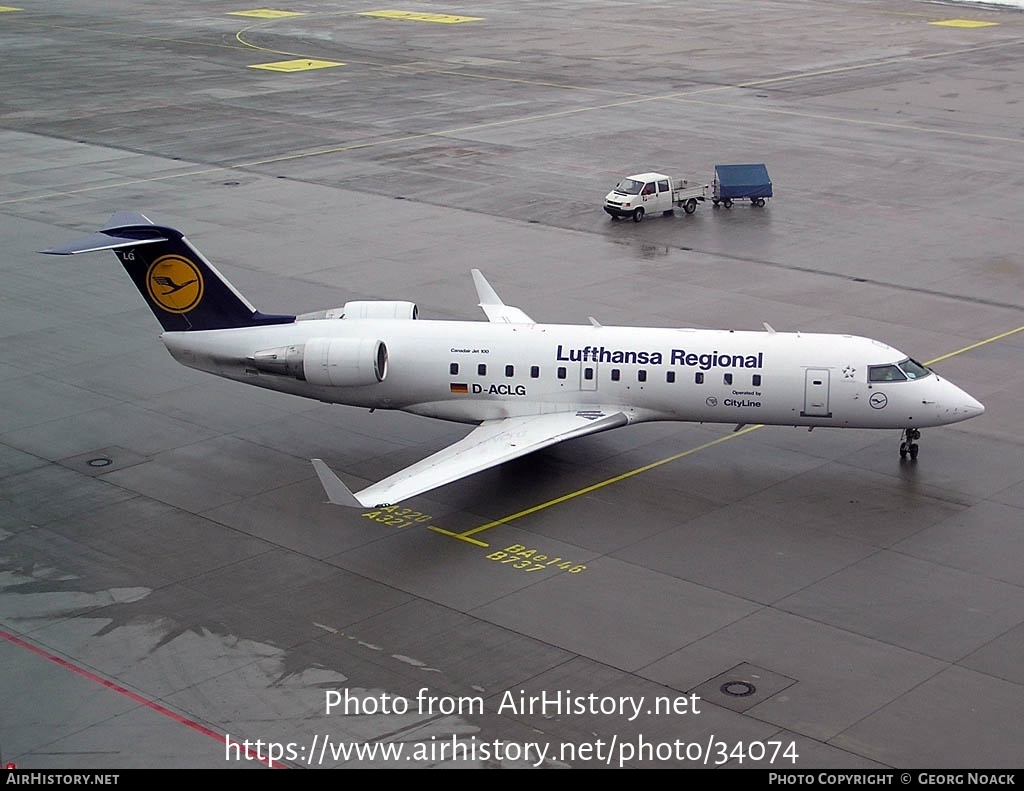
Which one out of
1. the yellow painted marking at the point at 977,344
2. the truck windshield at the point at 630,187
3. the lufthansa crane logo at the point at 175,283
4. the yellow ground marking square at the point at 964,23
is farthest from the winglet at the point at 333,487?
the yellow ground marking square at the point at 964,23

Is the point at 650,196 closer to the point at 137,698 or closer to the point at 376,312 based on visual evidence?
the point at 376,312

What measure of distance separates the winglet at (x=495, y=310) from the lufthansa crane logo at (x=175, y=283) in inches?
324

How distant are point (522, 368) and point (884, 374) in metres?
8.15

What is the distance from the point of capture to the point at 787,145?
6800 centimetres

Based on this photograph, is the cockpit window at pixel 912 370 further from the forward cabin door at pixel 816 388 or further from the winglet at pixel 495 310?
the winglet at pixel 495 310

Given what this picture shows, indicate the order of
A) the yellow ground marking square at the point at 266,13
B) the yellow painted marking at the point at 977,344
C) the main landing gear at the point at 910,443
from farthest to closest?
the yellow ground marking square at the point at 266,13, the yellow painted marking at the point at 977,344, the main landing gear at the point at 910,443

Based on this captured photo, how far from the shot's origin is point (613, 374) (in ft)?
106

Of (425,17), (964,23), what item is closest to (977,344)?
(964,23)

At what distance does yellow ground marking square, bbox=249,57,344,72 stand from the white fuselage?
60.0m

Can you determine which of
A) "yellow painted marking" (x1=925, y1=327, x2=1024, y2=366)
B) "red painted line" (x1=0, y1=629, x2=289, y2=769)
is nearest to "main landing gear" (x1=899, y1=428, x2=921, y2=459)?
"yellow painted marking" (x1=925, y1=327, x2=1024, y2=366)

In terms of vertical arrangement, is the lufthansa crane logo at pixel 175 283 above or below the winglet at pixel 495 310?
above

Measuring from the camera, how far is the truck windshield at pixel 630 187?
5562 cm

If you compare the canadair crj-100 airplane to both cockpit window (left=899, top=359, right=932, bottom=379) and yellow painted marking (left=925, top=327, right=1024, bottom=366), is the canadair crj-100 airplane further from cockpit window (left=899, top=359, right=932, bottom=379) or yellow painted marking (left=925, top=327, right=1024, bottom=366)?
yellow painted marking (left=925, top=327, right=1024, bottom=366)
